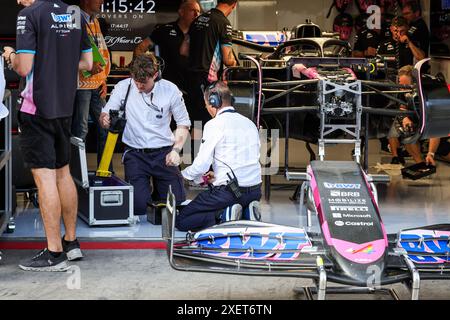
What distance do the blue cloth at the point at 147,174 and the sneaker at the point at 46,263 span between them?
1793mm

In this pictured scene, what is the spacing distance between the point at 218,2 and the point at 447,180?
349 centimetres

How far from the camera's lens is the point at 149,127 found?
348 inches

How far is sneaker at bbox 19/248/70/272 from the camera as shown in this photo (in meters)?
7.16

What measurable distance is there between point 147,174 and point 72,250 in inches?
66.3

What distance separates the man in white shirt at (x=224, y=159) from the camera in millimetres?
7449

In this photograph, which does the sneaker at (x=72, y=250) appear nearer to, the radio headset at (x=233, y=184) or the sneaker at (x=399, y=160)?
the radio headset at (x=233, y=184)

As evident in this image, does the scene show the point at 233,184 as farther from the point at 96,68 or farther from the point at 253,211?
the point at 96,68

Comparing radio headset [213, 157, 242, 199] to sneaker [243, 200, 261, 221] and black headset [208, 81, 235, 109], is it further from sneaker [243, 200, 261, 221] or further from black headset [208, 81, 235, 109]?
black headset [208, 81, 235, 109]

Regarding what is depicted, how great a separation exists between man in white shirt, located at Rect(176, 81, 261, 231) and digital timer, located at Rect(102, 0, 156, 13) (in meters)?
3.86

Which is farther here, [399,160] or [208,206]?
[399,160]

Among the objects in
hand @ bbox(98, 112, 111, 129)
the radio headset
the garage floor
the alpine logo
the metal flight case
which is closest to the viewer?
the alpine logo

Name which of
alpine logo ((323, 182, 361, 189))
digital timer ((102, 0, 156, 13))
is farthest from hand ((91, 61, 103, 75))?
alpine logo ((323, 182, 361, 189))

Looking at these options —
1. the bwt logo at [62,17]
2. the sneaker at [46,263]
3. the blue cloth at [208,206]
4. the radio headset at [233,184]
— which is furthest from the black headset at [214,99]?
the sneaker at [46,263]

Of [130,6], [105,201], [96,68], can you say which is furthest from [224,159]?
[130,6]
